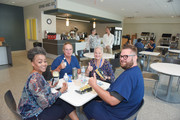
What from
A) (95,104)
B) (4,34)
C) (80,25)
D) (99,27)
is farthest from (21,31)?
(95,104)

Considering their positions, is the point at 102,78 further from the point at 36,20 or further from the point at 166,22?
the point at 166,22

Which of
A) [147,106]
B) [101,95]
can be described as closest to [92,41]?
[147,106]

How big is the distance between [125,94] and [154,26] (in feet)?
43.3

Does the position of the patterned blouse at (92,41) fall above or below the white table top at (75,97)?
above

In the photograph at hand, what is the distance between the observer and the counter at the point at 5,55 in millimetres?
4938

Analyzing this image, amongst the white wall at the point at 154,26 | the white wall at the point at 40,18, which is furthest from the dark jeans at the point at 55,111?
the white wall at the point at 154,26

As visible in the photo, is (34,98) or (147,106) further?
(147,106)

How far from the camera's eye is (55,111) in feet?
4.62

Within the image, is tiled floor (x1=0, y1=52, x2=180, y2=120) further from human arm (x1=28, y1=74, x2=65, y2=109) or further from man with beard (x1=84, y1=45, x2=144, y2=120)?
human arm (x1=28, y1=74, x2=65, y2=109)

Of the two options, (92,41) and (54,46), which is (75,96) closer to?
(92,41)

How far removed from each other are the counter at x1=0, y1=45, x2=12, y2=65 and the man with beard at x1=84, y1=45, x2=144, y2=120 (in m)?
5.01

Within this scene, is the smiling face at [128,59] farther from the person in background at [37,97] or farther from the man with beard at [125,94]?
the person in background at [37,97]

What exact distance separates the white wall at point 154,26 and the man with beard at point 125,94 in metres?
12.6

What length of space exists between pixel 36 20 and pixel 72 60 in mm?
5681
